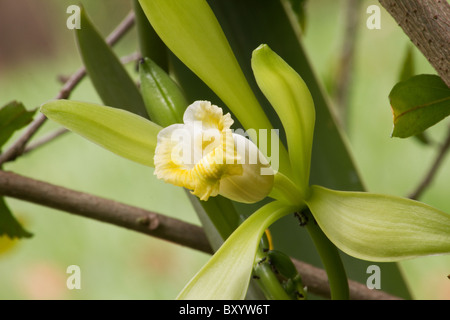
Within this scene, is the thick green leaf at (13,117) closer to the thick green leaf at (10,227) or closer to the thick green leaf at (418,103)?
the thick green leaf at (10,227)

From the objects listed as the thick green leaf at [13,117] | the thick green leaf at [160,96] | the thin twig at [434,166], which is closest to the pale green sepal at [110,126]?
the thick green leaf at [160,96]

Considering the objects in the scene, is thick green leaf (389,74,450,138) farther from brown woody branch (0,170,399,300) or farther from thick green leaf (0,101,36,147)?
thick green leaf (0,101,36,147)

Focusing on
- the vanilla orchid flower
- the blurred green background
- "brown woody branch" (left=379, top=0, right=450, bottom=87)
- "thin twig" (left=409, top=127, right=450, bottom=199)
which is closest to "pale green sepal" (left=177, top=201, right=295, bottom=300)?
the vanilla orchid flower

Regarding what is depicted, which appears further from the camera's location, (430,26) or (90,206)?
(90,206)

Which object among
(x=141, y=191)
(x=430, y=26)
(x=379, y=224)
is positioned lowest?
(x=141, y=191)

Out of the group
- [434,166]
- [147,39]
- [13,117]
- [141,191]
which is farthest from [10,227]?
[141,191]

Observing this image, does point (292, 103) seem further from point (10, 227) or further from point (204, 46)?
point (10, 227)

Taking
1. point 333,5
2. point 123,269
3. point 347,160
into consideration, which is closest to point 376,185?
point 333,5
